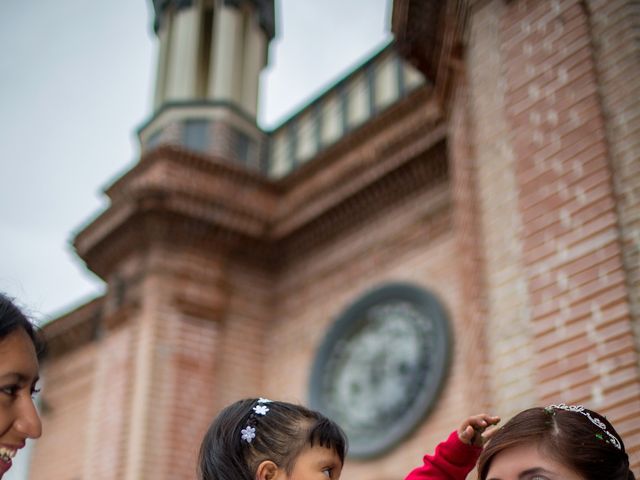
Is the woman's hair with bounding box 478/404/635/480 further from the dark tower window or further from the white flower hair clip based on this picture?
the dark tower window

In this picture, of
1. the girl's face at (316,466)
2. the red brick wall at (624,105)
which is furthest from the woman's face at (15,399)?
the red brick wall at (624,105)

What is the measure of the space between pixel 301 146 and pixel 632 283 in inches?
266

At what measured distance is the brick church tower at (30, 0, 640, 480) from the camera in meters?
5.20

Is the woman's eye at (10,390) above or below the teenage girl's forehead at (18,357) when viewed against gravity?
below

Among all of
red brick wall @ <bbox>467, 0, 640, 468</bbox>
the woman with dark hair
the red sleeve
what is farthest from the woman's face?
red brick wall @ <bbox>467, 0, 640, 468</bbox>

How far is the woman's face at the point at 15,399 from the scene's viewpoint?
2605 millimetres

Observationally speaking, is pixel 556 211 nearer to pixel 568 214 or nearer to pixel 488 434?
pixel 568 214

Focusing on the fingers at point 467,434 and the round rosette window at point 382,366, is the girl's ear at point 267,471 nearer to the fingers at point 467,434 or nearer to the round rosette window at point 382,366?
the fingers at point 467,434

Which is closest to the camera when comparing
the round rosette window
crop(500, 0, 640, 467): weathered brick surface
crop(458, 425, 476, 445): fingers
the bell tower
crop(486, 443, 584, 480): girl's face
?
crop(486, 443, 584, 480): girl's face

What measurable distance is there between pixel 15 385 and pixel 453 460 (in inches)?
54.4

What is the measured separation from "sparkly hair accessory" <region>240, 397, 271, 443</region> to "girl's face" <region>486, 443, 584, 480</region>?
29.1 inches

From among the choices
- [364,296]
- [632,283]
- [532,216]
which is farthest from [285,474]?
[364,296]

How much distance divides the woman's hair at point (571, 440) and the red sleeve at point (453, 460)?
1.31 feet

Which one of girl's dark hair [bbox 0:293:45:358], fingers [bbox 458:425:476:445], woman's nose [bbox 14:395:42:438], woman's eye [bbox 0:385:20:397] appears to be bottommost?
woman's nose [bbox 14:395:42:438]
